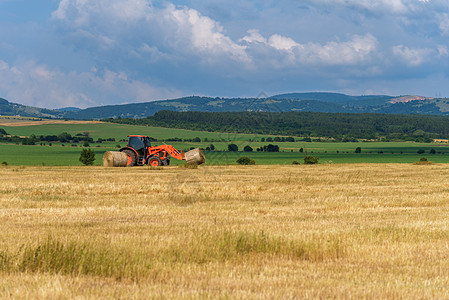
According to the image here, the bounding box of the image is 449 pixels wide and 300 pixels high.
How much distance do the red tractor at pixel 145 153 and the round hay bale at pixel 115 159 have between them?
49 centimetres

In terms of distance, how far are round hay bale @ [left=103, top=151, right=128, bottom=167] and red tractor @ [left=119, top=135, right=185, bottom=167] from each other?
494 mm

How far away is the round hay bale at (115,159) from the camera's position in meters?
44.8

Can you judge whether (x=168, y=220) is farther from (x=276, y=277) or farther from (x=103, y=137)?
(x=103, y=137)

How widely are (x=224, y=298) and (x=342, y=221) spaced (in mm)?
8270

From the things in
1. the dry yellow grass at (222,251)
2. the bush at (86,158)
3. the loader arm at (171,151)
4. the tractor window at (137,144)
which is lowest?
the bush at (86,158)

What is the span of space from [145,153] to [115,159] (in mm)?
2740

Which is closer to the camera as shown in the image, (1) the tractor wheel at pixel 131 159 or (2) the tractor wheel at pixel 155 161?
(2) the tractor wheel at pixel 155 161

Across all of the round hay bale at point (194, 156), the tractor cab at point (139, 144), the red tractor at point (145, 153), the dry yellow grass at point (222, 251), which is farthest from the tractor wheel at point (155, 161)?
the dry yellow grass at point (222, 251)

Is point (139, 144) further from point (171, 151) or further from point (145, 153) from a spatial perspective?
point (171, 151)

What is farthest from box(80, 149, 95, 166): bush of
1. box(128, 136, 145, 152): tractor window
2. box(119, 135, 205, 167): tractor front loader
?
box(128, 136, 145, 152): tractor window

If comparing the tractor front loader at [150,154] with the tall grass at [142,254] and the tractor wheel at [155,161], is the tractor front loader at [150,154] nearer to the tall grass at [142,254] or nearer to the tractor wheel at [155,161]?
the tractor wheel at [155,161]

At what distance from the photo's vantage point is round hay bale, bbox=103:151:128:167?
4475 centimetres

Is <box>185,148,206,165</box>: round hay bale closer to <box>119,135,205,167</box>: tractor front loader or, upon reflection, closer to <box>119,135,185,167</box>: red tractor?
<box>119,135,205,167</box>: tractor front loader

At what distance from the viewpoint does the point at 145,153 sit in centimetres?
4628
